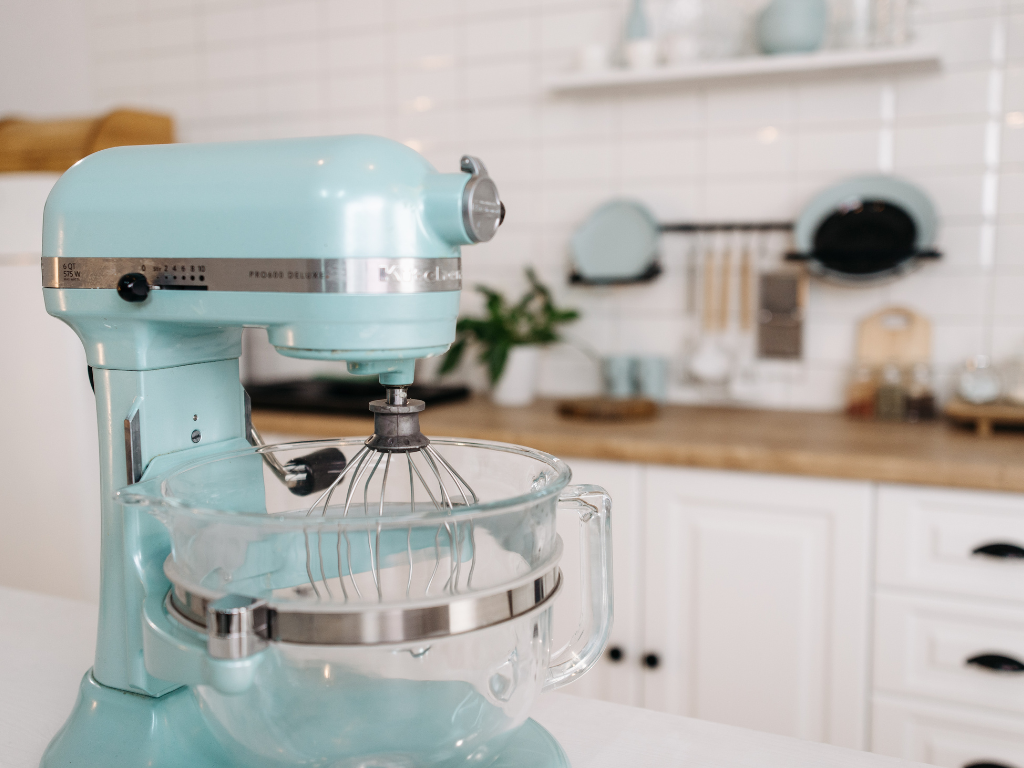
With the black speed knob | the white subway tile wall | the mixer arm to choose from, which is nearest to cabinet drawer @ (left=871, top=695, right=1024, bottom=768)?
the white subway tile wall

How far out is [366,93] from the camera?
242cm

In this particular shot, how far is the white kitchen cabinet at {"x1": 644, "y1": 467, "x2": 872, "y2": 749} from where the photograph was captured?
1.53 metres

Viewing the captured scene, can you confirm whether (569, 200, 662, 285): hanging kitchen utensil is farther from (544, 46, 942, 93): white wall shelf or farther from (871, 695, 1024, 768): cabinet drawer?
(871, 695, 1024, 768): cabinet drawer

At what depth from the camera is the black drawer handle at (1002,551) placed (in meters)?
1.40

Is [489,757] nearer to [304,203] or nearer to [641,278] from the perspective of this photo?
[304,203]

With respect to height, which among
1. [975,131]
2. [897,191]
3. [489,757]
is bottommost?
[489,757]

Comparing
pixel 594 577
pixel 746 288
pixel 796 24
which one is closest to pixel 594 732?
pixel 594 577

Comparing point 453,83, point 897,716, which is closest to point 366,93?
point 453,83

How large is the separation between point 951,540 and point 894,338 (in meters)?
0.62

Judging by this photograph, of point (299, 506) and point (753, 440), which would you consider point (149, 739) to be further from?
point (753, 440)

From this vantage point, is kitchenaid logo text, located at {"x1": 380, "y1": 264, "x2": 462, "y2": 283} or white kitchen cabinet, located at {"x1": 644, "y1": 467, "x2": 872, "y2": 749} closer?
kitchenaid logo text, located at {"x1": 380, "y1": 264, "x2": 462, "y2": 283}

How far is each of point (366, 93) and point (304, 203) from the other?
2029 mm

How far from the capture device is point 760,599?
1.59m

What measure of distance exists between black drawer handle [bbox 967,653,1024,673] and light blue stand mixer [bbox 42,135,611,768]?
1.13 meters
